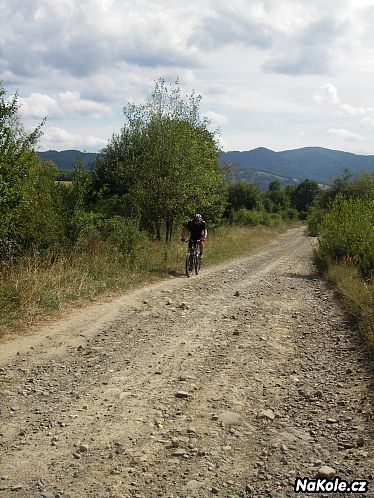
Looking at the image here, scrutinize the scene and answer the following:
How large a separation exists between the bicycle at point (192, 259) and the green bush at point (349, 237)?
4.63m

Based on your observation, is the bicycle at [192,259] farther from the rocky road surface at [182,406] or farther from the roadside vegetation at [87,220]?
the rocky road surface at [182,406]

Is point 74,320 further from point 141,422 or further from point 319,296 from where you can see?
point 319,296

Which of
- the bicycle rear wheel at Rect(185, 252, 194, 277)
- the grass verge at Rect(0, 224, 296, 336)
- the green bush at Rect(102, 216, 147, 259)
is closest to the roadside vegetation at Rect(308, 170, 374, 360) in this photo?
the bicycle rear wheel at Rect(185, 252, 194, 277)

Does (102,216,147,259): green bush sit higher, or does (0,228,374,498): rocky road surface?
(102,216,147,259): green bush

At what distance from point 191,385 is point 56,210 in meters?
8.62

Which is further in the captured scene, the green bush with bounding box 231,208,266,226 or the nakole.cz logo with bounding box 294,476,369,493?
the green bush with bounding box 231,208,266,226

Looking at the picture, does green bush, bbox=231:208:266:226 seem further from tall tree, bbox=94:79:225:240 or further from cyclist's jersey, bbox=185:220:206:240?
cyclist's jersey, bbox=185:220:206:240

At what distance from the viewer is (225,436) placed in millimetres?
4109

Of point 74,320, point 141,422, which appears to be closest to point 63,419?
point 141,422

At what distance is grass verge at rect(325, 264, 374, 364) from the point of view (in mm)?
7168

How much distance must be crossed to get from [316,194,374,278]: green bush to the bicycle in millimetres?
4626

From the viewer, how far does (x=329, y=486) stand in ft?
11.1

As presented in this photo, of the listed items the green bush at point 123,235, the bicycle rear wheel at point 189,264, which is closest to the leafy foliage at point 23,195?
the green bush at point 123,235

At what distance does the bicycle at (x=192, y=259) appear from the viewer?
14.1 m
